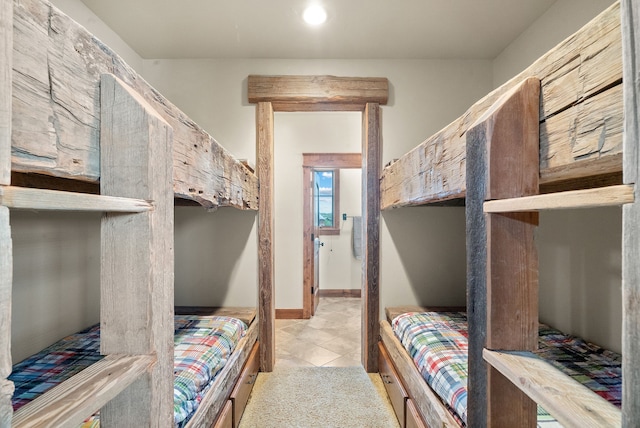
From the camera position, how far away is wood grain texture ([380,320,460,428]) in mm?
1072

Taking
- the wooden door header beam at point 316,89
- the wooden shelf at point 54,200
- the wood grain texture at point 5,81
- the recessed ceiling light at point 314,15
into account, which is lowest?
the wooden shelf at point 54,200

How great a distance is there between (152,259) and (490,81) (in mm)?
2654

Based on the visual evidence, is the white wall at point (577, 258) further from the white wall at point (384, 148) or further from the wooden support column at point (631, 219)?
the wooden support column at point (631, 219)

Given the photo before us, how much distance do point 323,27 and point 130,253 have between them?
1.87m

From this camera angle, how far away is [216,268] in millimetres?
2273

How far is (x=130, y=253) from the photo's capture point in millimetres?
635

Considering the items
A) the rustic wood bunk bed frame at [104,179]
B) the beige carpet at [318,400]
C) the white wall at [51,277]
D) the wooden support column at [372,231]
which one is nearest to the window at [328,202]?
the wooden support column at [372,231]

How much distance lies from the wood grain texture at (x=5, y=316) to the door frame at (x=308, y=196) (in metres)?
3.09

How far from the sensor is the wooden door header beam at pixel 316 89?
87.0 inches

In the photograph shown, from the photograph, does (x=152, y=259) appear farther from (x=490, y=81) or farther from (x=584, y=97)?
(x=490, y=81)

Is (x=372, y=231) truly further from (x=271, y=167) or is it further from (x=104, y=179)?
(x=104, y=179)

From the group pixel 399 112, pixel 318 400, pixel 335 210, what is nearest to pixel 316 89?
pixel 399 112

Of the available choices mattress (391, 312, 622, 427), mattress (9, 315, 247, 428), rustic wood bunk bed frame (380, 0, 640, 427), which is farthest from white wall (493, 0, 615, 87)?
mattress (9, 315, 247, 428)

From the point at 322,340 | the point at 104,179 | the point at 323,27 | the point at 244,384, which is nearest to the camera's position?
the point at 104,179
